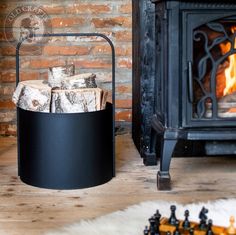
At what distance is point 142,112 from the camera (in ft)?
8.89

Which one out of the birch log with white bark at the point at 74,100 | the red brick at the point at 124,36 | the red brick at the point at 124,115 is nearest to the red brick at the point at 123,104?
the red brick at the point at 124,115

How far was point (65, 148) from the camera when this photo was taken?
228 centimetres

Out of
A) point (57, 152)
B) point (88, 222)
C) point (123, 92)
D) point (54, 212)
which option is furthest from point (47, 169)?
point (123, 92)

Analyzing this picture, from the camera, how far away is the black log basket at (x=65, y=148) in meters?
2.28

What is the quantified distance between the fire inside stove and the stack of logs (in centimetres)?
38

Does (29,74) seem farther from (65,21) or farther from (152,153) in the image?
(152,153)

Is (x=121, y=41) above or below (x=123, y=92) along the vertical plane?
above

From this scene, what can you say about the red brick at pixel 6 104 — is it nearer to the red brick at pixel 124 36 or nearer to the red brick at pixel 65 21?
the red brick at pixel 65 21

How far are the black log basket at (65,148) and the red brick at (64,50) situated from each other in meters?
0.90

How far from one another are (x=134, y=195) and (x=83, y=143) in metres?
0.28

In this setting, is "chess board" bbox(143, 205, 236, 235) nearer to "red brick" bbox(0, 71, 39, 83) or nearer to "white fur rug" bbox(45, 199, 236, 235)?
"white fur rug" bbox(45, 199, 236, 235)

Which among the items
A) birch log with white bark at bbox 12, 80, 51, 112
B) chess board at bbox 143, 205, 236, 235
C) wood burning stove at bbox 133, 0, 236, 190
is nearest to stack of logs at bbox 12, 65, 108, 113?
birch log with white bark at bbox 12, 80, 51, 112

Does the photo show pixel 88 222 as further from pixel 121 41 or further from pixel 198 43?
pixel 121 41

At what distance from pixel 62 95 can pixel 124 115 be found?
1078 millimetres
